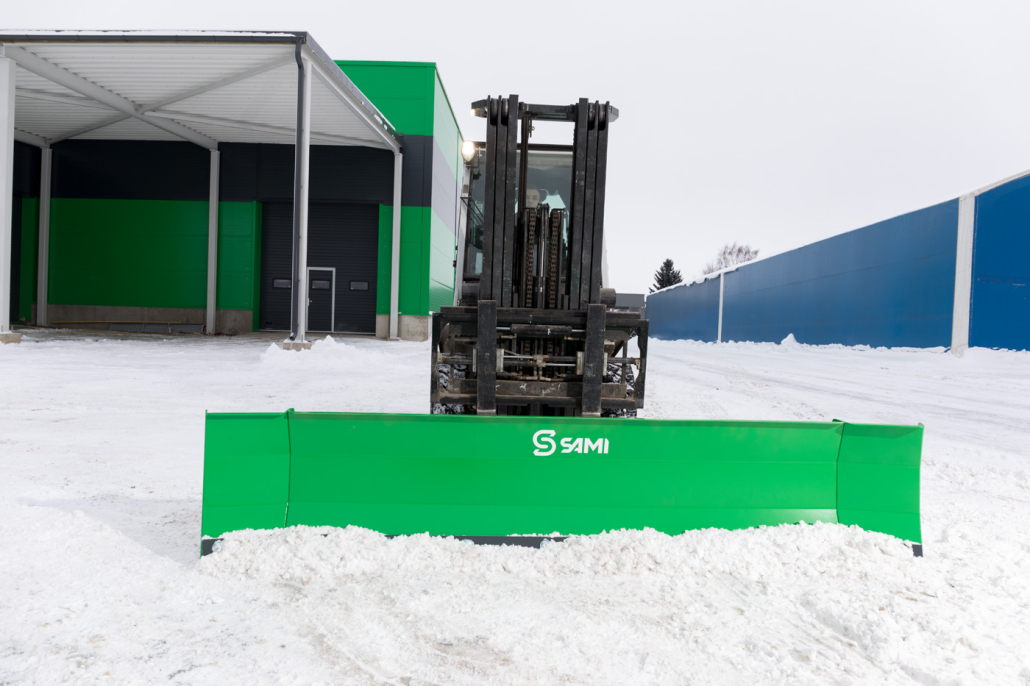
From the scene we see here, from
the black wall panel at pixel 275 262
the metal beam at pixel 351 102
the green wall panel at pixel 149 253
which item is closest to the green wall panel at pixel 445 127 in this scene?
the metal beam at pixel 351 102

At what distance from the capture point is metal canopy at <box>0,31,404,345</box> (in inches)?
506

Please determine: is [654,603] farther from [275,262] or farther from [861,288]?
[861,288]

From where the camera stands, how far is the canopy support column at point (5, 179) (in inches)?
489

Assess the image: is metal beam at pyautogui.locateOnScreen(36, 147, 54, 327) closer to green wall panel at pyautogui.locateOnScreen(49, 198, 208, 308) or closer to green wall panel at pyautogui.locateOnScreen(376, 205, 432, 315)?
green wall panel at pyautogui.locateOnScreen(49, 198, 208, 308)

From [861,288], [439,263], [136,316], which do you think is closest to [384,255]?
[439,263]

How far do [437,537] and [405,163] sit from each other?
19.2 meters

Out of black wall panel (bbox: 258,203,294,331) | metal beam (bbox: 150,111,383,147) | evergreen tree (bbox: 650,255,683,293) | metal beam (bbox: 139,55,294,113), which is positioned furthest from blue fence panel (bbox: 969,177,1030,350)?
evergreen tree (bbox: 650,255,683,293)

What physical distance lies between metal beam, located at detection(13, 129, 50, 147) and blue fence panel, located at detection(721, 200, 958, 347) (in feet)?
92.0

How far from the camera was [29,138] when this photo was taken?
67.8 feet

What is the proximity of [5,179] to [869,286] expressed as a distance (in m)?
23.6

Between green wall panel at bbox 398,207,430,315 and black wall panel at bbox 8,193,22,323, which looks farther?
black wall panel at bbox 8,193,22,323

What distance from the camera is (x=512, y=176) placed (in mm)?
4957

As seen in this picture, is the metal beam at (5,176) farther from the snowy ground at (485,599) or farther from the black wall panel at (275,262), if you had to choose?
the snowy ground at (485,599)

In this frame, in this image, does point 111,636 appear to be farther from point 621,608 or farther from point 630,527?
point 630,527
